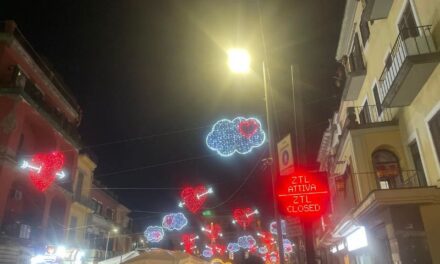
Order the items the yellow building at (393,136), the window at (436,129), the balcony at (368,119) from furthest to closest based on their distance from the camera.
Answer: the balcony at (368,119)
the window at (436,129)
the yellow building at (393,136)

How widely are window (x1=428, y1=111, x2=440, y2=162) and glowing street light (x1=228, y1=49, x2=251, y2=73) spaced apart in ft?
20.4

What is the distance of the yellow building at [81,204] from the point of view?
31.4 m

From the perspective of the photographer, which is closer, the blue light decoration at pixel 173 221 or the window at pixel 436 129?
the window at pixel 436 129

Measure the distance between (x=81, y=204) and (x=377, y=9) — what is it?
2916 centimetres

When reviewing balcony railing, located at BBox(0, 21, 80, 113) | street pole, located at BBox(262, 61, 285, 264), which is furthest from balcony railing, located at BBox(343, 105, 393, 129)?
balcony railing, located at BBox(0, 21, 80, 113)

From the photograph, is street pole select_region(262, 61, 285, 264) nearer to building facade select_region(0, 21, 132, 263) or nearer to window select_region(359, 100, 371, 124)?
window select_region(359, 100, 371, 124)

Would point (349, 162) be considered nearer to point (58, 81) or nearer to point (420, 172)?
point (420, 172)

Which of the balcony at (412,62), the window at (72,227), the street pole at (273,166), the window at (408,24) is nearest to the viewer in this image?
the street pole at (273,166)

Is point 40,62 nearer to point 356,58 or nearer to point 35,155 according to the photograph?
point 35,155

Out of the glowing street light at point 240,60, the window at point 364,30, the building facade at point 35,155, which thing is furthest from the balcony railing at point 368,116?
the building facade at point 35,155

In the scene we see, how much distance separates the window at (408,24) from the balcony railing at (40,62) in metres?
20.7

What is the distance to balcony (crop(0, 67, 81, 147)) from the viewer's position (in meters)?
21.0

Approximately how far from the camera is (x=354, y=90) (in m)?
19.1

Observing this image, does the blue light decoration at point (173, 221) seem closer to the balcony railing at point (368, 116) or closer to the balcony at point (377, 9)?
the balcony railing at point (368, 116)
